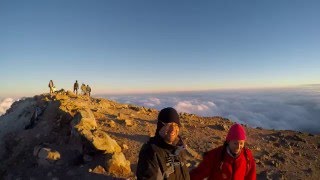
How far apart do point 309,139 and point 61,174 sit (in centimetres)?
1716

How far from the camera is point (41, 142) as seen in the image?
14.7m

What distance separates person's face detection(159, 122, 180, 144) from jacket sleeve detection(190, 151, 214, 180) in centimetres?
180

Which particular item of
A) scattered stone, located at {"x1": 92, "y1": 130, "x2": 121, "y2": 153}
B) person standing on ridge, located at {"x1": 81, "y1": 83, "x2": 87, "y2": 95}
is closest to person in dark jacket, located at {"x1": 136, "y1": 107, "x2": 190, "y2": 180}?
scattered stone, located at {"x1": 92, "y1": 130, "x2": 121, "y2": 153}

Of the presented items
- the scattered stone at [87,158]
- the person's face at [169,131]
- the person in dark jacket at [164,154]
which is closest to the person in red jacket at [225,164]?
Answer: the person in dark jacket at [164,154]

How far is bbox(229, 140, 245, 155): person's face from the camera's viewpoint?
5.95 meters

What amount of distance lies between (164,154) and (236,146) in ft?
6.90

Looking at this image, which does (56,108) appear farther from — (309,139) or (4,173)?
(309,139)

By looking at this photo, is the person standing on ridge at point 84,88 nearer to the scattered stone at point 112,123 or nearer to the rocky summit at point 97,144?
the rocky summit at point 97,144

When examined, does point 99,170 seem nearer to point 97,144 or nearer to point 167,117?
point 97,144

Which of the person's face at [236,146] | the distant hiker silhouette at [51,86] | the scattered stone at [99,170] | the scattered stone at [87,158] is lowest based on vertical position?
the scattered stone at [99,170]

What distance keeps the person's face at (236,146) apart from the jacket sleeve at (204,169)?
42cm

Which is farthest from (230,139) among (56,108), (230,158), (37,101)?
(37,101)

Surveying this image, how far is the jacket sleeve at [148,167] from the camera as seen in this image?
421 centimetres

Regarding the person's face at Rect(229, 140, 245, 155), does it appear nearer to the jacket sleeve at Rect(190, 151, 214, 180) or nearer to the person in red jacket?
the person in red jacket
